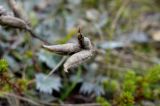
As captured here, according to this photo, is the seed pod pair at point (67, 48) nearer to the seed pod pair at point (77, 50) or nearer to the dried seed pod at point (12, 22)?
the seed pod pair at point (77, 50)

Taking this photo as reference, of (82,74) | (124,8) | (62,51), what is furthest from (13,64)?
(124,8)

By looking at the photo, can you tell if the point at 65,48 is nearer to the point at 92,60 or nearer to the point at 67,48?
the point at 67,48

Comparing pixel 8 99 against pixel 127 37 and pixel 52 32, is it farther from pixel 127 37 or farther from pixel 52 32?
pixel 127 37

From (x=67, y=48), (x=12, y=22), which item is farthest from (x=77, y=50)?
(x=12, y=22)

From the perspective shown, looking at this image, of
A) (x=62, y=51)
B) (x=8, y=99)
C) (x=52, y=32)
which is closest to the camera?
(x=62, y=51)

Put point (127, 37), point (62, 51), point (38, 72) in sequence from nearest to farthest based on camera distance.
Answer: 1. point (62, 51)
2. point (38, 72)
3. point (127, 37)
